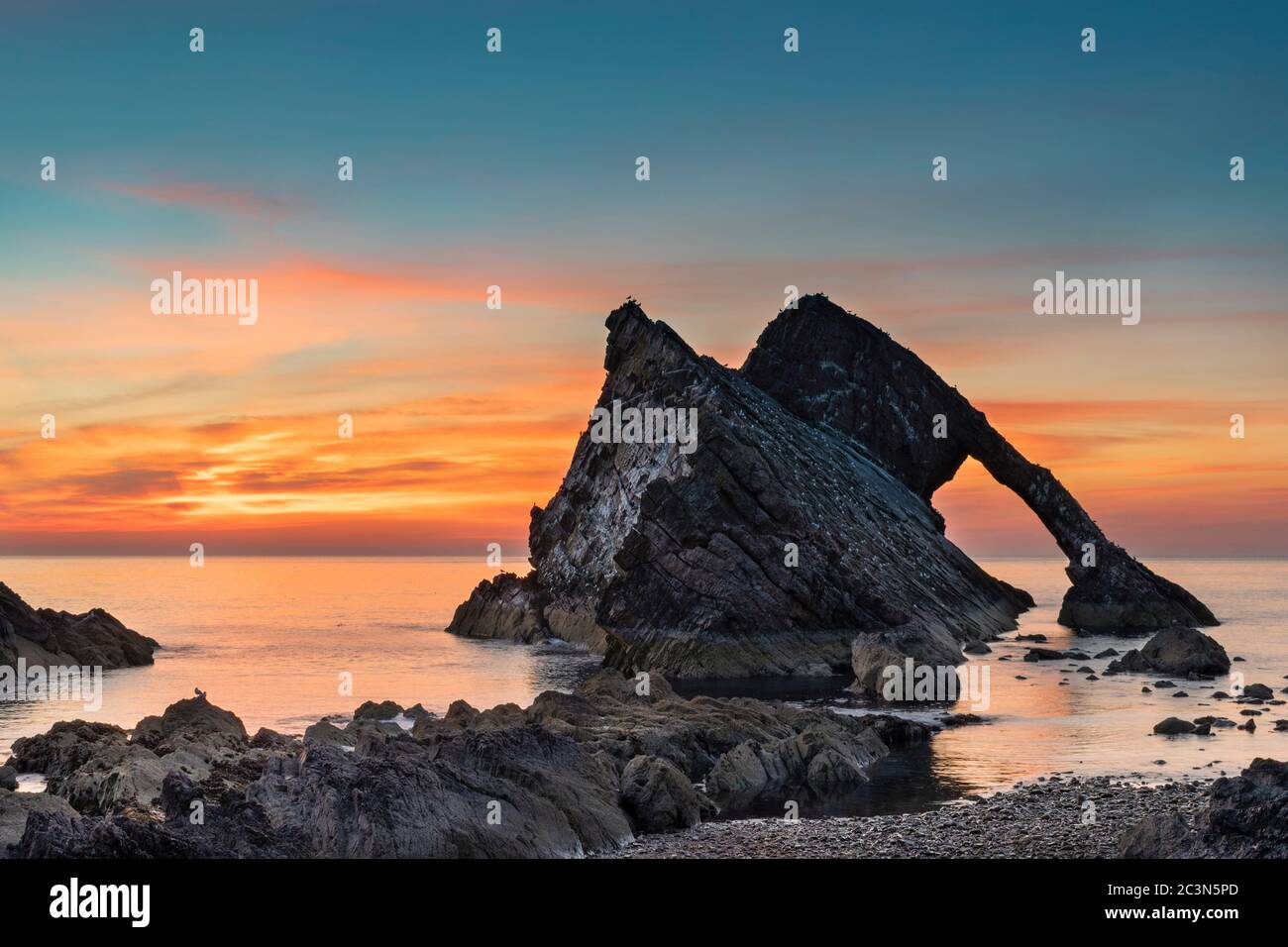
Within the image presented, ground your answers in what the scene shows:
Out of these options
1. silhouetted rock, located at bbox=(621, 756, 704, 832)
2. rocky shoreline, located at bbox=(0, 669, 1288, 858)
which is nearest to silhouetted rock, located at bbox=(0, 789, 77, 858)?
rocky shoreline, located at bbox=(0, 669, 1288, 858)

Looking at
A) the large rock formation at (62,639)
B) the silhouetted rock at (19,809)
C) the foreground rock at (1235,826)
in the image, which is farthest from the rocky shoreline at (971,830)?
the large rock formation at (62,639)

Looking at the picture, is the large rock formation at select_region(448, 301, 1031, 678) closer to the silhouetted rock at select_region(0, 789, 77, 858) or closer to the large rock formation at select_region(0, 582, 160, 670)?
the large rock formation at select_region(0, 582, 160, 670)

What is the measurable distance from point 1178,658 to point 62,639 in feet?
255

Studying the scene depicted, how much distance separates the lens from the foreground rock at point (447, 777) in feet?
76.5

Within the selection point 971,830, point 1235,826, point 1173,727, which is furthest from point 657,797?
point 1173,727

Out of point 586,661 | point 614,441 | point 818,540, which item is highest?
point 614,441

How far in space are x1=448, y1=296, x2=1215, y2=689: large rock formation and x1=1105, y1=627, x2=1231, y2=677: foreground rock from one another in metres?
11.0

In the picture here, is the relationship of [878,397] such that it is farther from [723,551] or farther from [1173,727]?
[1173,727]

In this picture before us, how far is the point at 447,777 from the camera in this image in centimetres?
2731

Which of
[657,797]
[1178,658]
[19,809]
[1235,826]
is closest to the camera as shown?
[1235,826]

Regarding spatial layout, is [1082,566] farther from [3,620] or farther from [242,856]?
[242,856]

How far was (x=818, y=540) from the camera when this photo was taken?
8950cm
